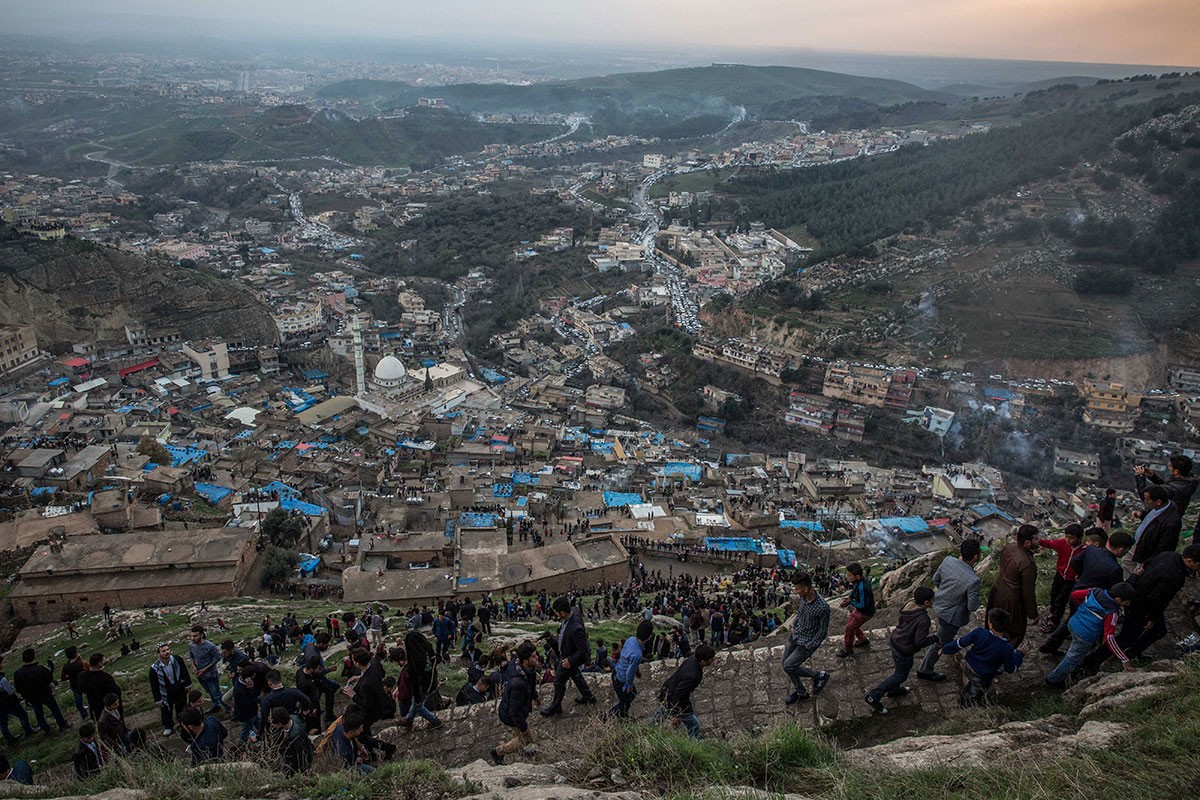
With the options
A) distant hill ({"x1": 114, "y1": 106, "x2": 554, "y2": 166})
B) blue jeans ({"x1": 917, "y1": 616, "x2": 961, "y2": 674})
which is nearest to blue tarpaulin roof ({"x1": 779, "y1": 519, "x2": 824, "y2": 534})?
blue jeans ({"x1": 917, "y1": 616, "x2": 961, "y2": 674})

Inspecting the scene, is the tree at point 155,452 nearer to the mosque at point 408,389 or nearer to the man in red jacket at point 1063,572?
the mosque at point 408,389

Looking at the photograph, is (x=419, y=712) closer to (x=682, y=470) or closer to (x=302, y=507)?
(x=302, y=507)

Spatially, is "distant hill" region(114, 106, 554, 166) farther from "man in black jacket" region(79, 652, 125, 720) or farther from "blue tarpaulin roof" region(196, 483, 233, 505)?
"man in black jacket" region(79, 652, 125, 720)

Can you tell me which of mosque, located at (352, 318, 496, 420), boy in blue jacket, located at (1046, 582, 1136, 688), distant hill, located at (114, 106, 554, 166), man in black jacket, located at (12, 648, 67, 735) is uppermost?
distant hill, located at (114, 106, 554, 166)

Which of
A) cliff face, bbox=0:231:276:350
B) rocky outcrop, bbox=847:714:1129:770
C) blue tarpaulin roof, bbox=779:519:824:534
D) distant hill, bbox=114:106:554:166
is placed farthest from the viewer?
distant hill, bbox=114:106:554:166

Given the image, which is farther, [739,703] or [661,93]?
[661,93]

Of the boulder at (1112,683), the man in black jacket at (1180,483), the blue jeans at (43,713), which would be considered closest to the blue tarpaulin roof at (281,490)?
the blue jeans at (43,713)

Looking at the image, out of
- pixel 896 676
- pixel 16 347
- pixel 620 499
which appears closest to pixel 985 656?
pixel 896 676
